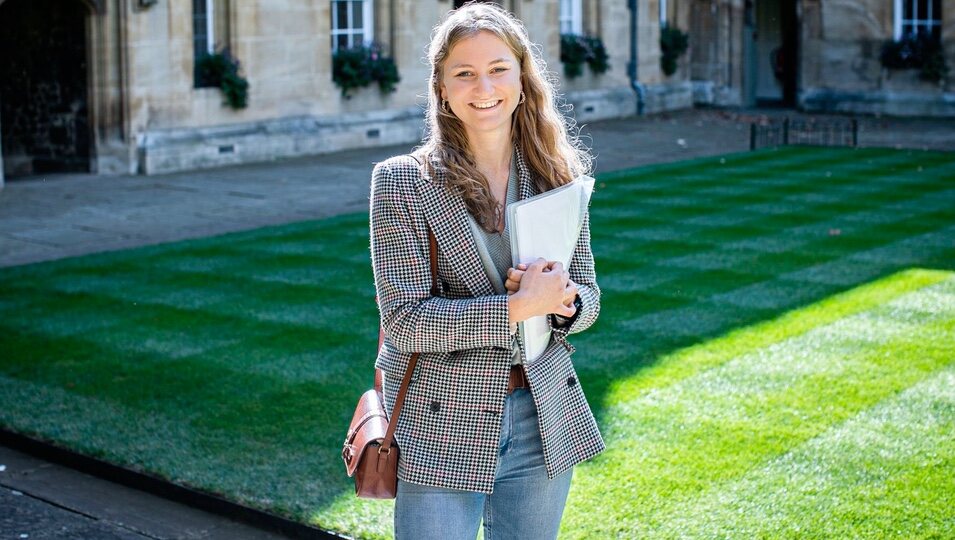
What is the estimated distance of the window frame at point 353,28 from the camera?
21156 millimetres

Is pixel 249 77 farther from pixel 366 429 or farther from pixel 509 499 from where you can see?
pixel 509 499

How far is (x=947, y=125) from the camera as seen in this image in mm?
24453

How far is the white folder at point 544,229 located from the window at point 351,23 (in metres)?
18.3

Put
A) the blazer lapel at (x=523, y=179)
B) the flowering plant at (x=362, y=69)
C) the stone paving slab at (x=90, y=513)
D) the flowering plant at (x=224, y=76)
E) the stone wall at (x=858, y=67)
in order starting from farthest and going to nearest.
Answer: the stone wall at (x=858, y=67) < the flowering plant at (x=362, y=69) < the flowering plant at (x=224, y=76) < the stone paving slab at (x=90, y=513) < the blazer lapel at (x=523, y=179)

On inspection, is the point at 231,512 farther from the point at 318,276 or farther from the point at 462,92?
the point at 318,276

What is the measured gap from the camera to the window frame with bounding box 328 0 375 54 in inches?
833

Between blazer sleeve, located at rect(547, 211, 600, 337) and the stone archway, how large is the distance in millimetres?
15529

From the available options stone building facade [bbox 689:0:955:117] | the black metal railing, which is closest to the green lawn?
the black metal railing

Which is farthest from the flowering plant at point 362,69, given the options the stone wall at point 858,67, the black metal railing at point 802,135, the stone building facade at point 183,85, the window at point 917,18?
the window at point 917,18

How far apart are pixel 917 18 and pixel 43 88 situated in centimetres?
1795

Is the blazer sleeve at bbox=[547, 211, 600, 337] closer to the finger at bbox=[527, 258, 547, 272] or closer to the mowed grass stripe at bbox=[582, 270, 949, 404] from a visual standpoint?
the finger at bbox=[527, 258, 547, 272]

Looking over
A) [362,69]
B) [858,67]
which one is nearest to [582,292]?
[362,69]

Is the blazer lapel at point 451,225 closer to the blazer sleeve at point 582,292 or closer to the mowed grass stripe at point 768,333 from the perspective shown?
the blazer sleeve at point 582,292

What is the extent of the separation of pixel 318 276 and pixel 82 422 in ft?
12.2
